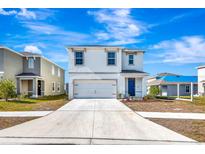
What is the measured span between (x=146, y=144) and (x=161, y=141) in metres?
0.56

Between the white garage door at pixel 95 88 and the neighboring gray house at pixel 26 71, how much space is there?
5812mm

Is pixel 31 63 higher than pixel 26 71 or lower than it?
higher

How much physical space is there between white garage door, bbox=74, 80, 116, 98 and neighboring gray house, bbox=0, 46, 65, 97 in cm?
581

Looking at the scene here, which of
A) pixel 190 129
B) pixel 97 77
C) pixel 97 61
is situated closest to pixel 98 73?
pixel 97 77

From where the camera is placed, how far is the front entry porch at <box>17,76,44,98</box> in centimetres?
2723

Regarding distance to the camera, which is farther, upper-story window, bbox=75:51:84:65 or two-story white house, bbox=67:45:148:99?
upper-story window, bbox=75:51:84:65

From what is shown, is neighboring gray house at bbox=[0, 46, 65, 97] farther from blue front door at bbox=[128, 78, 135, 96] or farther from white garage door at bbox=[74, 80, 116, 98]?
blue front door at bbox=[128, 78, 135, 96]

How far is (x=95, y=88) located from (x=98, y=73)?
1513 mm

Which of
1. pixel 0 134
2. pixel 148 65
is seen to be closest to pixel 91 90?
pixel 148 65

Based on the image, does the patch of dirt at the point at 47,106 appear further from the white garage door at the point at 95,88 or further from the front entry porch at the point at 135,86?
the front entry porch at the point at 135,86

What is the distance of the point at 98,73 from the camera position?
80.4ft

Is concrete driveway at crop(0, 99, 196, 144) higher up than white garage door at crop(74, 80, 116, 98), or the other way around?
white garage door at crop(74, 80, 116, 98)

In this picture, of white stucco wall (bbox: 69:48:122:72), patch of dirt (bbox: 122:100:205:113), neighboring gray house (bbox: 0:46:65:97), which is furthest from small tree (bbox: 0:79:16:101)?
patch of dirt (bbox: 122:100:205:113)

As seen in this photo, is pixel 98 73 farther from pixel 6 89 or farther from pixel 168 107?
pixel 168 107
